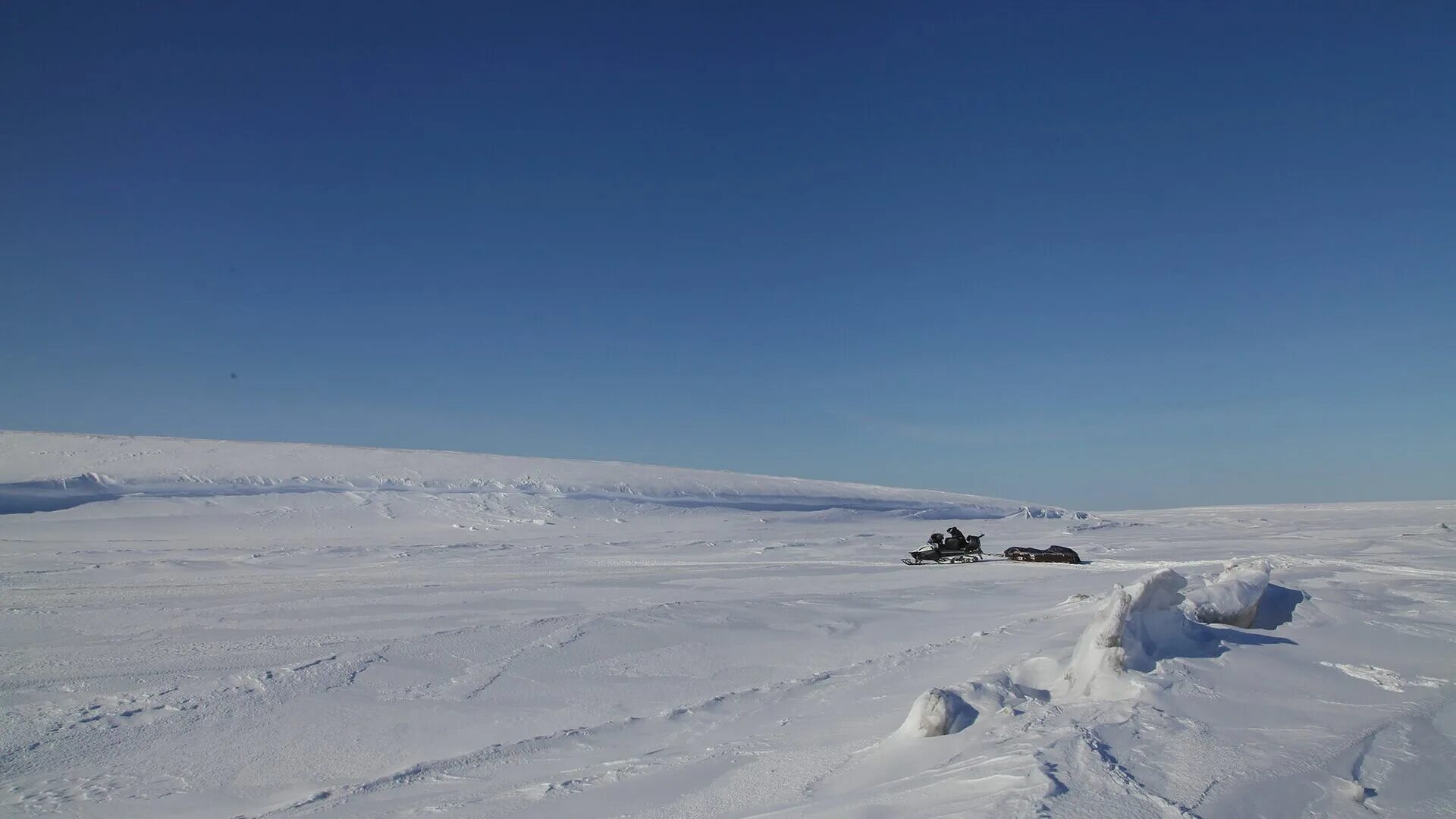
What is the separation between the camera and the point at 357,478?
27.7 meters

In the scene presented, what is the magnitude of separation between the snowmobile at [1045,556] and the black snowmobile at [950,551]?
0.79 meters

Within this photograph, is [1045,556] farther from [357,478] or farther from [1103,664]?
[357,478]

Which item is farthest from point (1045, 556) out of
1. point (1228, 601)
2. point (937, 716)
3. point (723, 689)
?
point (937, 716)

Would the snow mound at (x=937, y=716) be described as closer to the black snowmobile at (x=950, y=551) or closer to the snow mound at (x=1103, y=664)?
the snow mound at (x=1103, y=664)

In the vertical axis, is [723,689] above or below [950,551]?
below

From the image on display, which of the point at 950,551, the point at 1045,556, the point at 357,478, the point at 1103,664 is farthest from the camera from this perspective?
the point at 357,478

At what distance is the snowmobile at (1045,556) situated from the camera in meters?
17.0

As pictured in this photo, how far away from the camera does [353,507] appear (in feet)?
80.9

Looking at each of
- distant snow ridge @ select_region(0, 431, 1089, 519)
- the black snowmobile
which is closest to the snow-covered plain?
the black snowmobile

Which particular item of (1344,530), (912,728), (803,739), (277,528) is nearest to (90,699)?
(803,739)

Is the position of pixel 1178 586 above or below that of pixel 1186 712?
above

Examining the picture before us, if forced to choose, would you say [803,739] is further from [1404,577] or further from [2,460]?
[2,460]

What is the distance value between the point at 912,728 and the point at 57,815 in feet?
15.1

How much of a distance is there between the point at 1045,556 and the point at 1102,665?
12.9 metres
